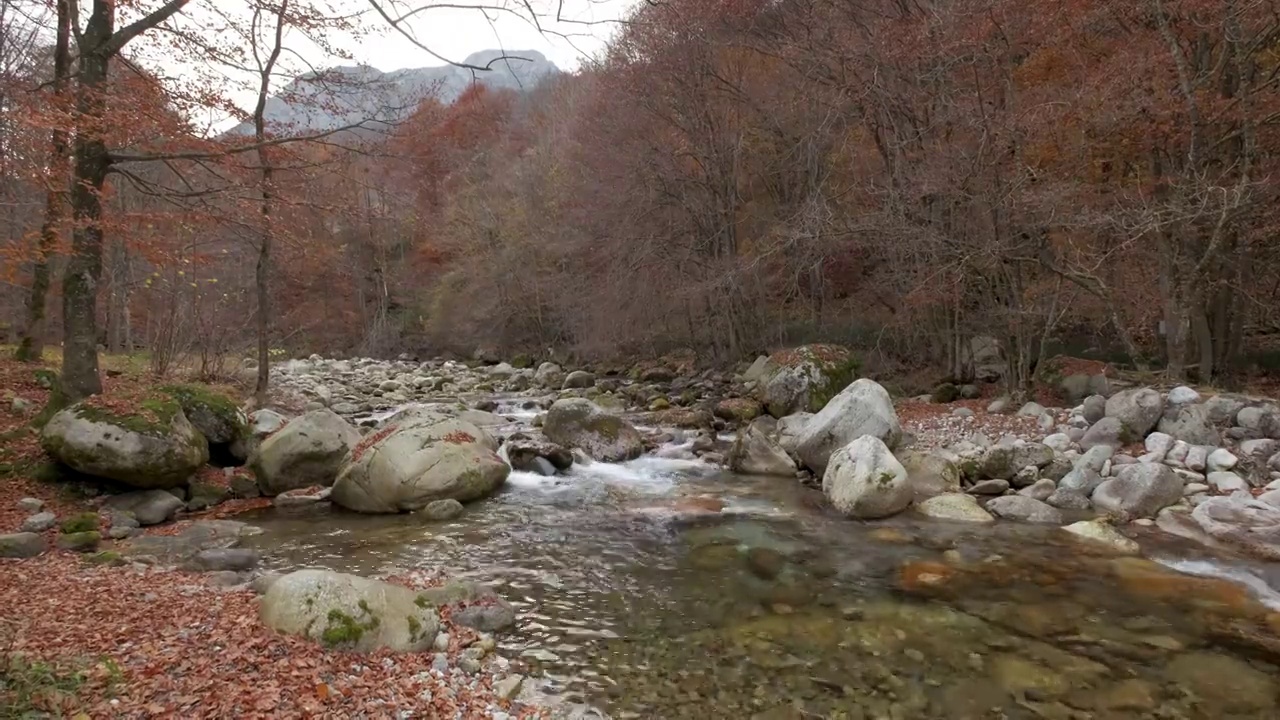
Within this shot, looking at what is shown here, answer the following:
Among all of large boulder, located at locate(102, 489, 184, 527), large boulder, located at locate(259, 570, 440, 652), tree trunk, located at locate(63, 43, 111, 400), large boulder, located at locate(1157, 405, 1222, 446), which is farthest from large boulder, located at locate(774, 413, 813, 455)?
tree trunk, located at locate(63, 43, 111, 400)

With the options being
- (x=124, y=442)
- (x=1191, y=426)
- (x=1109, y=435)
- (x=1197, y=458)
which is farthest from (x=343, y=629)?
(x=1191, y=426)

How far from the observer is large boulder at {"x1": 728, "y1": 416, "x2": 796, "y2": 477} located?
10492 mm

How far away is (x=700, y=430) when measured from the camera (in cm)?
1323

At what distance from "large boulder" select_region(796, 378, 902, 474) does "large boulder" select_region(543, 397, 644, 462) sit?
274 centimetres

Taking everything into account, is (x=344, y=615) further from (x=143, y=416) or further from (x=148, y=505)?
(x=143, y=416)

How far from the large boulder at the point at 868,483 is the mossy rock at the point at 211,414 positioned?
806cm

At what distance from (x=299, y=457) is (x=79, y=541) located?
9.20ft

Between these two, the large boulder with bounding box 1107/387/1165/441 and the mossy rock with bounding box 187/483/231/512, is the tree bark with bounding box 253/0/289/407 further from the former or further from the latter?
the large boulder with bounding box 1107/387/1165/441

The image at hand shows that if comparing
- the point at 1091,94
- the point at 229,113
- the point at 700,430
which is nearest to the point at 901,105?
the point at 1091,94

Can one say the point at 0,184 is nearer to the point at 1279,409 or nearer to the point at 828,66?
the point at 828,66

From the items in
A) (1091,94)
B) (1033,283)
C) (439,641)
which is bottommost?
(439,641)

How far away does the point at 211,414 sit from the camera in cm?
966

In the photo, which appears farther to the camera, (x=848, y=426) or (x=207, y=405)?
(x=848, y=426)

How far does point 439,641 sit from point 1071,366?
44.3 ft
